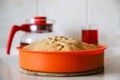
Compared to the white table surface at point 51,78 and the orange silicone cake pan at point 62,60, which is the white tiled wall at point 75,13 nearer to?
the white table surface at point 51,78

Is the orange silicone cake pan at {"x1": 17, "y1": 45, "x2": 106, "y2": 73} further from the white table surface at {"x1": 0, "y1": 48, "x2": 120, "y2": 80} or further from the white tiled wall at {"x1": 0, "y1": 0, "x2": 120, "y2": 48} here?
the white tiled wall at {"x1": 0, "y1": 0, "x2": 120, "y2": 48}

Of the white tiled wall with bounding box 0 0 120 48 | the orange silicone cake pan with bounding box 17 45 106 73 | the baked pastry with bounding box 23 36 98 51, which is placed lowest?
the orange silicone cake pan with bounding box 17 45 106 73

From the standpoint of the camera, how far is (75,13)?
119cm

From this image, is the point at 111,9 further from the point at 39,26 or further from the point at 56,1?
the point at 39,26

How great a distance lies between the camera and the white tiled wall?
1.18 metres

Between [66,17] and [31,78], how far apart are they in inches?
19.9

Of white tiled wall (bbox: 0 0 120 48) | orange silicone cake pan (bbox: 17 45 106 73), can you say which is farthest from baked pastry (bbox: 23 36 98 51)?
white tiled wall (bbox: 0 0 120 48)

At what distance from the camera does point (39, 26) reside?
982mm

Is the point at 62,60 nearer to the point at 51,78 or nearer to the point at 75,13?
the point at 51,78

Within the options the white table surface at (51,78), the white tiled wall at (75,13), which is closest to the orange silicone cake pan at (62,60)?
the white table surface at (51,78)

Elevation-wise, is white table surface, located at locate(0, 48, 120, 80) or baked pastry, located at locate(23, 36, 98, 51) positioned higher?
baked pastry, located at locate(23, 36, 98, 51)

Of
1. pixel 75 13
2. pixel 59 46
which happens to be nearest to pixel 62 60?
pixel 59 46

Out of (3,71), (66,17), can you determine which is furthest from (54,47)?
(66,17)

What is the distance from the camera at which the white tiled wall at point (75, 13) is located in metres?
1.18
